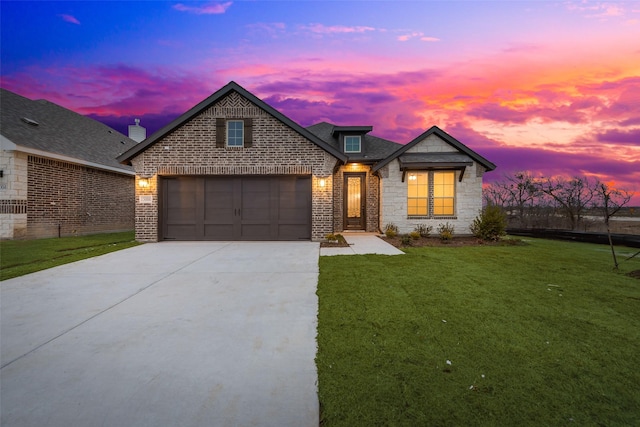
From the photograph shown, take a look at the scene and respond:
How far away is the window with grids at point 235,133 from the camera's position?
11.4 m

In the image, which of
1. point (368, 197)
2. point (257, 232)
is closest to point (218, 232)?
point (257, 232)

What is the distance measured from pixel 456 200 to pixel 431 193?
1.17 m

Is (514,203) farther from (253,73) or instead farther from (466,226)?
(253,73)

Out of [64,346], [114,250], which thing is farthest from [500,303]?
[114,250]

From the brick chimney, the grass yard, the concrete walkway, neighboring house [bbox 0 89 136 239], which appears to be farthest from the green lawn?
the brick chimney

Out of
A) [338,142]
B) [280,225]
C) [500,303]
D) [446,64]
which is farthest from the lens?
[338,142]

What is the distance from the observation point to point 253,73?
14.2 meters

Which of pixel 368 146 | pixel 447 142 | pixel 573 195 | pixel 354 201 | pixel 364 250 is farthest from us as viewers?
pixel 573 195

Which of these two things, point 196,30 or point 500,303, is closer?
point 500,303

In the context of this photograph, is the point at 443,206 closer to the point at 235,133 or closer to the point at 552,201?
the point at 235,133

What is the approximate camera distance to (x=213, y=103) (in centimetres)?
1128

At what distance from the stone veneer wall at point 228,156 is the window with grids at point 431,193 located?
14.7 feet

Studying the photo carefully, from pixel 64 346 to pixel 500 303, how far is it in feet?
18.8

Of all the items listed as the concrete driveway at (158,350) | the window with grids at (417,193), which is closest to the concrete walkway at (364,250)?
the concrete driveway at (158,350)
